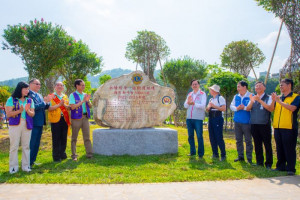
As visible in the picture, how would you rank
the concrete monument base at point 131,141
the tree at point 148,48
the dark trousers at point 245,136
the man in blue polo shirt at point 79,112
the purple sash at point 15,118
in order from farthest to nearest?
1. the tree at point 148,48
2. the concrete monument base at point 131,141
3. the man in blue polo shirt at point 79,112
4. the dark trousers at point 245,136
5. the purple sash at point 15,118

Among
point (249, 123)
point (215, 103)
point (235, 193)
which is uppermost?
point (215, 103)

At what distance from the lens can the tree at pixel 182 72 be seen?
1947 cm

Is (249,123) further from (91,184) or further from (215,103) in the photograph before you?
(91,184)

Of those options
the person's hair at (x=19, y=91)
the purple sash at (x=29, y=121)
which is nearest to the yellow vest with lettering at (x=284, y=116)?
the purple sash at (x=29, y=121)

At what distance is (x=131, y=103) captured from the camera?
19.9 ft

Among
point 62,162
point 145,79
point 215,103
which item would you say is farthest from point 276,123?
point 62,162

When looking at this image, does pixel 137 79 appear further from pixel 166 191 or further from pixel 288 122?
pixel 288 122

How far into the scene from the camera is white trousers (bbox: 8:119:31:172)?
428 cm

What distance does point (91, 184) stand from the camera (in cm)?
366

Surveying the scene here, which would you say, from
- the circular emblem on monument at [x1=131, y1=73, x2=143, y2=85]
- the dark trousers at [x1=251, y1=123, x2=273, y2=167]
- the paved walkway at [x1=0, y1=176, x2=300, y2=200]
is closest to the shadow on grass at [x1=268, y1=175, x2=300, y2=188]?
the paved walkway at [x1=0, y1=176, x2=300, y2=200]

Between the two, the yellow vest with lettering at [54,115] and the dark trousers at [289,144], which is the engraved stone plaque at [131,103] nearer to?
the yellow vest with lettering at [54,115]

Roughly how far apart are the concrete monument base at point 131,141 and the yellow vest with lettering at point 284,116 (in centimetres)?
242

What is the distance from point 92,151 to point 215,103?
3.10m

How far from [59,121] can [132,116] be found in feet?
5.63
